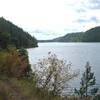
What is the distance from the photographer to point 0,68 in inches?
1102

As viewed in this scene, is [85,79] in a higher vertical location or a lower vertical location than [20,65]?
lower

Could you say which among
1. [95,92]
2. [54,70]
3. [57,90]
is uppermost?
[54,70]

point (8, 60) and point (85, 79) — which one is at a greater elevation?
point (8, 60)

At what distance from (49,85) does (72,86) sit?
1850 inches

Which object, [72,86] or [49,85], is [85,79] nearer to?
[72,86]

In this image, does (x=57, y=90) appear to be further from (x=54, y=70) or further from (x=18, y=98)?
(x=18, y=98)

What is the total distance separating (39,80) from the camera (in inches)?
1248

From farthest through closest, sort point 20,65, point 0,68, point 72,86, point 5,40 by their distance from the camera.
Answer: point 72,86 → point 5,40 → point 20,65 → point 0,68

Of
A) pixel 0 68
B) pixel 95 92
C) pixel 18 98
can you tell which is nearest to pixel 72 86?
pixel 95 92

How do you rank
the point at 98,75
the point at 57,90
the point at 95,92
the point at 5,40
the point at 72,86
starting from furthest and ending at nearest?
the point at 98,75 → the point at 72,86 → the point at 95,92 → the point at 5,40 → the point at 57,90

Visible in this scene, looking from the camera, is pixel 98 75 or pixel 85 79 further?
pixel 98 75

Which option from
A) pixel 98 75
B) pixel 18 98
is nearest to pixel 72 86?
pixel 98 75

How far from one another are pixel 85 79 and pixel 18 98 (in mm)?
52799

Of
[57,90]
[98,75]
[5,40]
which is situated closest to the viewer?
[57,90]
